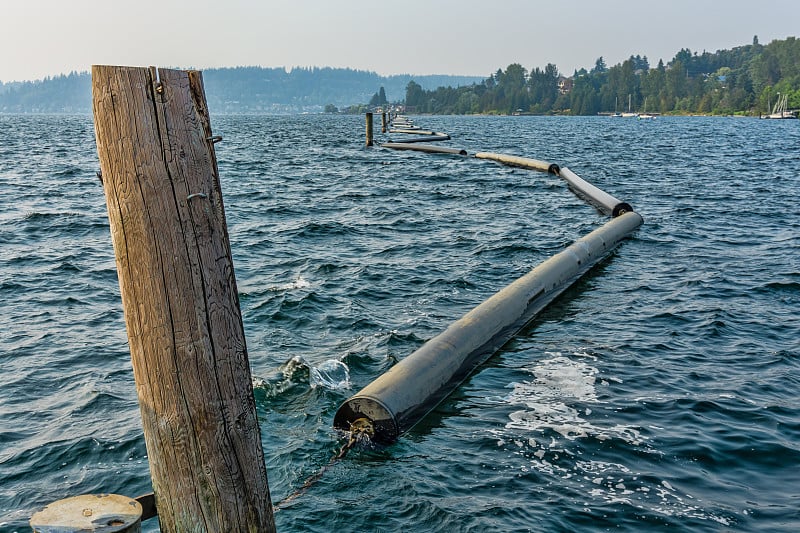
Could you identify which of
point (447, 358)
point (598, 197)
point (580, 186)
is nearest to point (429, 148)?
point (580, 186)

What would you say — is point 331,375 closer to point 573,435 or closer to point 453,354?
point 453,354

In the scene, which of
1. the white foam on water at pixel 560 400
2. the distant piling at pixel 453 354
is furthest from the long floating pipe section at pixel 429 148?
the white foam on water at pixel 560 400

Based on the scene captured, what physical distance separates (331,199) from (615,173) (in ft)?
52.3

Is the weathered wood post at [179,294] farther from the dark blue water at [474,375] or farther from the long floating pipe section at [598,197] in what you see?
the long floating pipe section at [598,197]

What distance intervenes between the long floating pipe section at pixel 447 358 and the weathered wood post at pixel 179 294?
341cm

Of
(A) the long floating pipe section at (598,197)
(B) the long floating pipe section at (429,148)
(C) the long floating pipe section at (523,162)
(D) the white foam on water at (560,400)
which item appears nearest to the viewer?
(D) the white foam on water at (560,400)

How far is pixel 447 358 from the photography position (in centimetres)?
855

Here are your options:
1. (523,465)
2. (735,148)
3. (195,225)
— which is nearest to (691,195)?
(523,465)

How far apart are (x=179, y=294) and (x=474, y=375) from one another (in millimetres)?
6045

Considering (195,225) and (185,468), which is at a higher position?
(195,225)

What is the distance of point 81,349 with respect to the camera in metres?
10.1

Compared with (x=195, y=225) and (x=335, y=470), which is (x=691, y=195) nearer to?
(x=335, y=470)

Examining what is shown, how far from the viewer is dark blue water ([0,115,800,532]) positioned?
6.33 m

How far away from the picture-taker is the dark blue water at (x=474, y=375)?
6.33 meters
